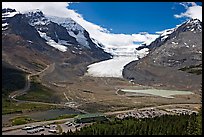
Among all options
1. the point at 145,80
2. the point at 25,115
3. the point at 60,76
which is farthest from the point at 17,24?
the point at 25,115

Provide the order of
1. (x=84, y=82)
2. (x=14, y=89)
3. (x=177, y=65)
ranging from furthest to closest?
(x=177, y=65), (x=84, y=82), (x=14, y=89)

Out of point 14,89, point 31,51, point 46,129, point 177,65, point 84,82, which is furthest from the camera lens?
point 177,65

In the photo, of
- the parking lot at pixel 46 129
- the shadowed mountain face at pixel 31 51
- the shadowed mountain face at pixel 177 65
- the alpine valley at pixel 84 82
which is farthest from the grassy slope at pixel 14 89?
the shadowed mountain face at pixel 177 65

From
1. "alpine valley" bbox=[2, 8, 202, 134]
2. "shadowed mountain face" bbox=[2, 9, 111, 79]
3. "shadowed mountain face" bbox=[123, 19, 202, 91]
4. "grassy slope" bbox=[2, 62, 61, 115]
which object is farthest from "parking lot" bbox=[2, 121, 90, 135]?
"shadowed mountain face" bbox=[2, 9, 111, 79]

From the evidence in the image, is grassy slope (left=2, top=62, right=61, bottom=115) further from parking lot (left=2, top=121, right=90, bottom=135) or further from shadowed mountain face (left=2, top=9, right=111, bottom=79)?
shadowed mountain face (left=2, top=9, right=111, bottom=79)

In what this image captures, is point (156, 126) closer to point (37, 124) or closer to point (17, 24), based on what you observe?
point (37, 124)

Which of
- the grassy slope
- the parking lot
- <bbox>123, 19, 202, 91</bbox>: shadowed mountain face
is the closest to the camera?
the parking lot

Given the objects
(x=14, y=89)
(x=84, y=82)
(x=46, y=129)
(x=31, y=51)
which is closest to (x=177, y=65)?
(x=84, y=82)

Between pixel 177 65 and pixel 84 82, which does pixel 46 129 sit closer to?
pixel 84 82

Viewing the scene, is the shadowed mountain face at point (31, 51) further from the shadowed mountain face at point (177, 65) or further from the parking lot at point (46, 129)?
the parking lot at point (46, 129)
